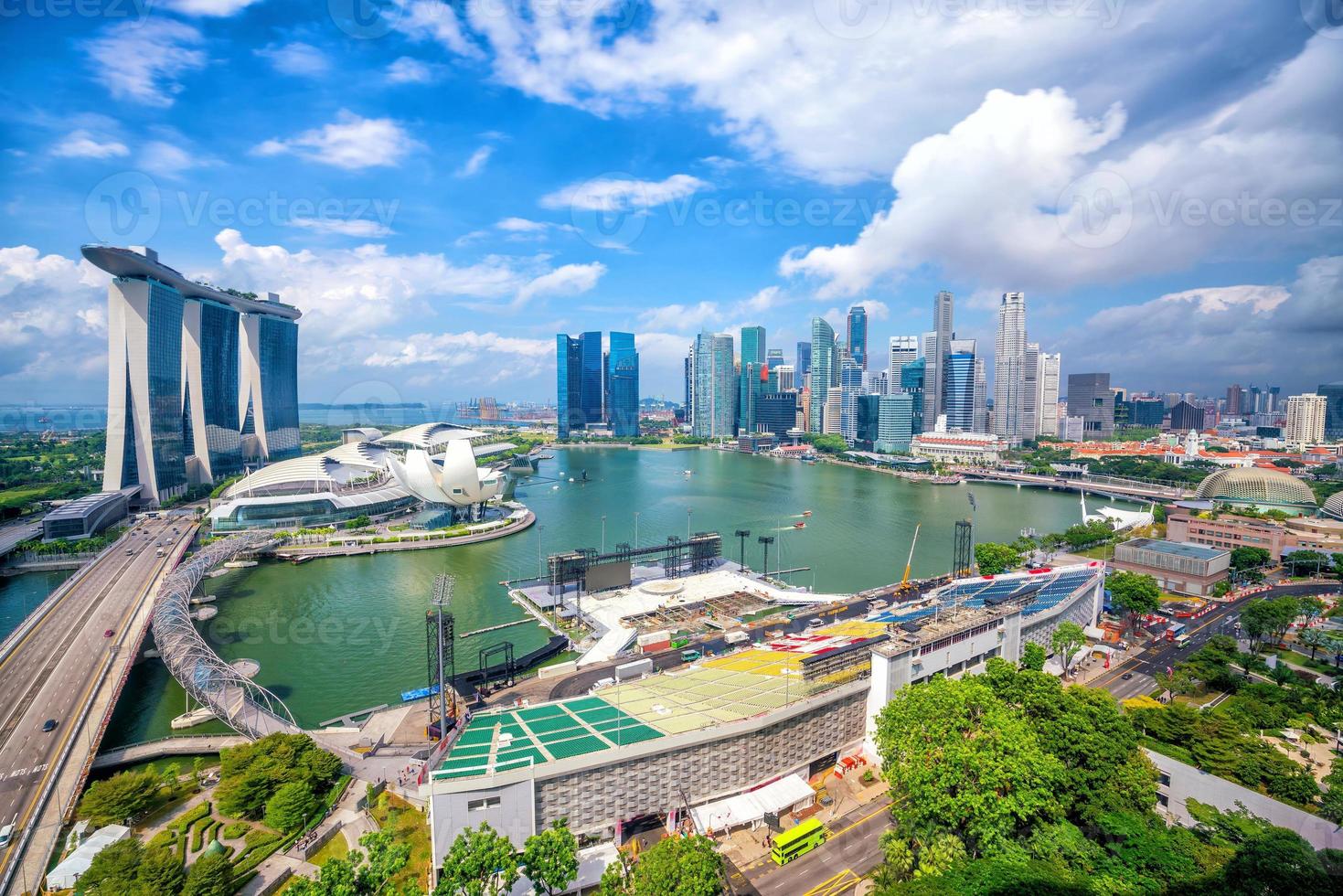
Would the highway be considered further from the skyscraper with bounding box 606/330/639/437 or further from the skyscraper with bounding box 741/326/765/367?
the skyscraper with bounding box 741/326/765/367

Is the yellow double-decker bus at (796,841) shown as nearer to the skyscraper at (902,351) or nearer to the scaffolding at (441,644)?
the scaffolding at (441,644)

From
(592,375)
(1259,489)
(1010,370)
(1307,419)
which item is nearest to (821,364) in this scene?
(1010,370)

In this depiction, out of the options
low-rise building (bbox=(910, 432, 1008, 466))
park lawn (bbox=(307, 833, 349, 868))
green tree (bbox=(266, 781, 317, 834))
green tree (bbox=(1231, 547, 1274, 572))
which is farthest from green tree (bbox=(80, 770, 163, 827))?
low-rise building (bbox=(910, 432, 1008, 466))

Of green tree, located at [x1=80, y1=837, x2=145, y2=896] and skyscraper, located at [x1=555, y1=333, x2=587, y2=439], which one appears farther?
skyscraper, located at [x1=555, y1=333, x2=587, y2=439]

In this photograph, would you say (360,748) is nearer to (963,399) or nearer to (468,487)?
(468,487)

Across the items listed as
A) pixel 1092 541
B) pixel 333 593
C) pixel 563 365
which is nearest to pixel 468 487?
pixel 333 593

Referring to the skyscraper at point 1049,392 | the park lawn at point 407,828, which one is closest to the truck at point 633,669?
the park lawn at point 407,828

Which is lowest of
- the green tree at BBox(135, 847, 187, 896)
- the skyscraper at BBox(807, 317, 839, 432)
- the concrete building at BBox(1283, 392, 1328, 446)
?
the green tree at BBox(135, 847, 187, 896)

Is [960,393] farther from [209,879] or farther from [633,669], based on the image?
[209,879]

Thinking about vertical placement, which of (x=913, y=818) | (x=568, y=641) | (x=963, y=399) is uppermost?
(x=963, y=399)
